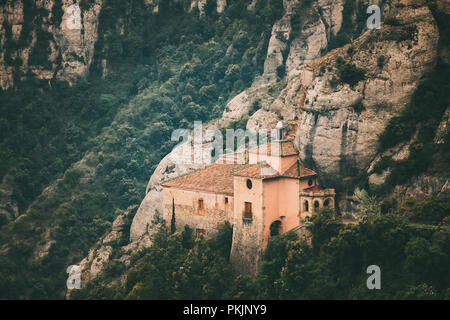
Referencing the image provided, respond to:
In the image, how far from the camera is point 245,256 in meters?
57.2

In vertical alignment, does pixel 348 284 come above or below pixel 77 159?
below

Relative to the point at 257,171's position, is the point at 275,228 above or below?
below

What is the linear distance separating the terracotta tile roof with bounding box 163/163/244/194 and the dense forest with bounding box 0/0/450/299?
313 cm

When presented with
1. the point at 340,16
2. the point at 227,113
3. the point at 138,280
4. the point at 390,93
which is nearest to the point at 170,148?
the point at 227,113

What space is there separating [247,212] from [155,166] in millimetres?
33251

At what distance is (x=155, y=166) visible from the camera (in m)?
88.7

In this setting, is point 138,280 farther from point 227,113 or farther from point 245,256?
point 227,113

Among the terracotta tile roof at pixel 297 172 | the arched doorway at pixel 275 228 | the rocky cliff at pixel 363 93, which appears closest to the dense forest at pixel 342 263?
the arched doorway at pixel 275 228

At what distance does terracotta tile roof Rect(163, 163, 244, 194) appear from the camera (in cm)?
6019

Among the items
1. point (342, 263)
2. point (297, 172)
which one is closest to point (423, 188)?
point (342, 263)

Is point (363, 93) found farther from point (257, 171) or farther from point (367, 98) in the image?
point (257, 171)

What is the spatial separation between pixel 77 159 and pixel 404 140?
4515 centimetres

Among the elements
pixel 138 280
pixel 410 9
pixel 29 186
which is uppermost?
pixel 410 9

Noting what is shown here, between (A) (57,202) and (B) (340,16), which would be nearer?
(B) (340,16)
